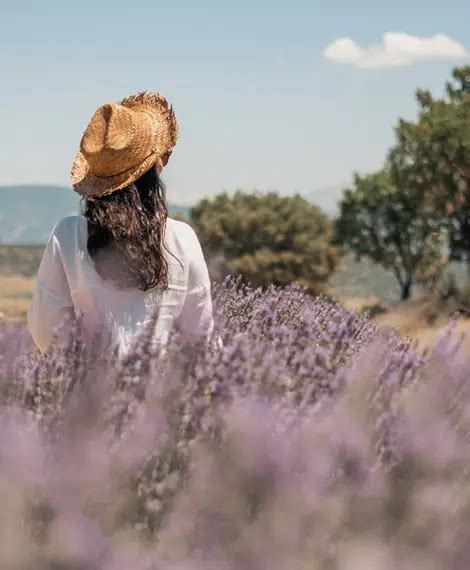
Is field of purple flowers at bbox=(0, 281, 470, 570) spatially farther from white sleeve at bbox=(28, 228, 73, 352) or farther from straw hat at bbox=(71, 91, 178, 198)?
straw hat at bbox=(71, 91, 178, 198)

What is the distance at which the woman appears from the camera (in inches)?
117

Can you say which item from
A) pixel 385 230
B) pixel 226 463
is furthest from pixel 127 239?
pixel 385 230

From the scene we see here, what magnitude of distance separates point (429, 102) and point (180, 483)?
30.0m

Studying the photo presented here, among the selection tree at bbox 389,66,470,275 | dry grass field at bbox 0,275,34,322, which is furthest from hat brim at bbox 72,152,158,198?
dry grass field at bbox 0,275,34,322

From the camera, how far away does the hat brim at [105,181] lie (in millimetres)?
3100

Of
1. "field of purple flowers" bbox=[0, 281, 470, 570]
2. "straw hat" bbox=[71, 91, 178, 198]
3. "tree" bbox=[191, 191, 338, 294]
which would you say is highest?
"straw hat" bbox=[71, 91, 178, 198]

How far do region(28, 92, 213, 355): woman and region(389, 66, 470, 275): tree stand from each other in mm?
25381

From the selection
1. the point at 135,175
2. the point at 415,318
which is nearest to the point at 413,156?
the point at 415,318

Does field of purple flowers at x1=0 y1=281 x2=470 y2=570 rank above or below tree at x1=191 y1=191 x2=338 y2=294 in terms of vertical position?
above

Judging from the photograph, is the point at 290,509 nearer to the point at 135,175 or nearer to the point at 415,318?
the point at 135,175

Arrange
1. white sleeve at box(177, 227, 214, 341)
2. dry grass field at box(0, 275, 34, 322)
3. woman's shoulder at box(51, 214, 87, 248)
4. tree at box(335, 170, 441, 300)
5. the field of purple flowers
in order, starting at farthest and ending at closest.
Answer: dry grass field at box(0, 275, 34, 322)
tree at box(335, 170, 441, 300)
white sleeve at box(177, 227, 214, 341)
woman's shoulder at box(51, 214, 87, 248)
the field of purple flowers

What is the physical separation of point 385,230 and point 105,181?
45963 millimetres

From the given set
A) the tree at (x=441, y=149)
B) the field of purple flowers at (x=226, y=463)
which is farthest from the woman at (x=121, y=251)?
the tree at (x=441, y=149)

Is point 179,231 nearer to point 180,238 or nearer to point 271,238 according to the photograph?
point 180,238
